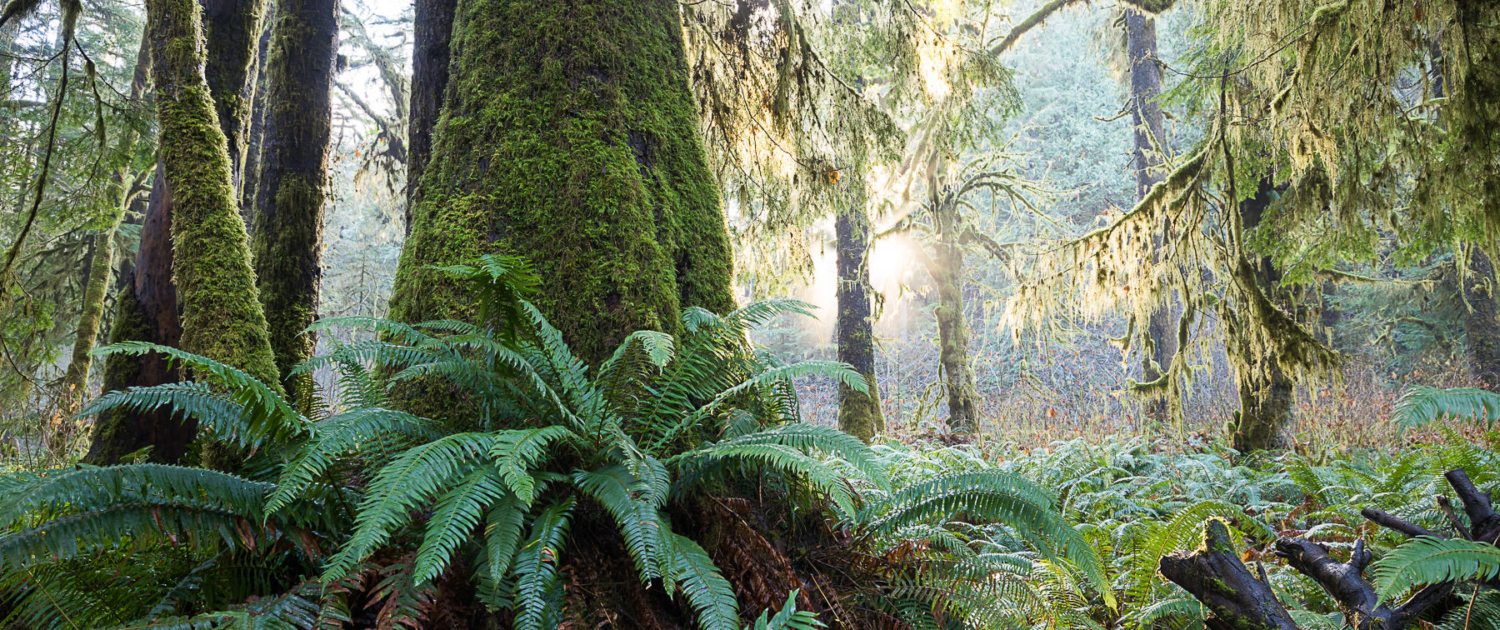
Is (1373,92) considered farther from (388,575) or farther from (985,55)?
(388,575)

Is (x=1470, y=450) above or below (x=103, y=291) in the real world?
below

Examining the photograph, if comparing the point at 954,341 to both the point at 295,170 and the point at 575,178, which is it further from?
the point at 575,178

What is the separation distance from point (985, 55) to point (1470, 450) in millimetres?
3494

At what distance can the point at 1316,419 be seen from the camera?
8.50 m

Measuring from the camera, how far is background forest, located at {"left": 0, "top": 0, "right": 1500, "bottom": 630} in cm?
159

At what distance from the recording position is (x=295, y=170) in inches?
185


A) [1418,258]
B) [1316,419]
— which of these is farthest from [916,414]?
[1418,258]

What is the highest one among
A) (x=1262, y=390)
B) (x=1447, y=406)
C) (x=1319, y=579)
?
(x=1447, y=406)

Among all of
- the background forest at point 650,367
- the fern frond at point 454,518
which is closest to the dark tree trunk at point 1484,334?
the background forest at point 650,367

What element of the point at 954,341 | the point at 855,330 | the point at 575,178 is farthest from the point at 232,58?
the point at 954,341

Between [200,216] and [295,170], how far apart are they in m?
2.36

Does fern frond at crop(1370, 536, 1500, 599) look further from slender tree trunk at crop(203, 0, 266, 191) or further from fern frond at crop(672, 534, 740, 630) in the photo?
slender tree trunk at crop(203, 0, 266, 191)

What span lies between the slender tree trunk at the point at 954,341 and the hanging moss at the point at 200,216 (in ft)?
27.0

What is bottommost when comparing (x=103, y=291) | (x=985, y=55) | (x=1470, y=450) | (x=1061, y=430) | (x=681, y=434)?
(x=1061, y=430)
